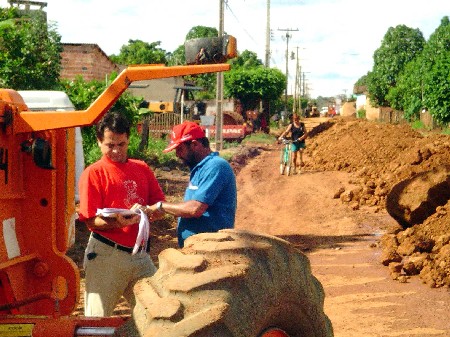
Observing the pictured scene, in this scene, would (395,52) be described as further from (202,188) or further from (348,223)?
(202,188)

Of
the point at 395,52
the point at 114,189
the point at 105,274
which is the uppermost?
the point at 395,52

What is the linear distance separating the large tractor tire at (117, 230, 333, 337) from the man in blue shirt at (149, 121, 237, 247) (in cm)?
Result: 125

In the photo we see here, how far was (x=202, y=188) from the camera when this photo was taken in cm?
524

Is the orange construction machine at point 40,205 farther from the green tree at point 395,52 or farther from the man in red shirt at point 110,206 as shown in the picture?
the green tree at point 395,52

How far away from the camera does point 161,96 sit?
47656mm

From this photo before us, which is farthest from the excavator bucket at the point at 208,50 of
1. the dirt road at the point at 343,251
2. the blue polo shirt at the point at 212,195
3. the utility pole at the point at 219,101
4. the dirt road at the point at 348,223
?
the utility pole at the point at 219,101

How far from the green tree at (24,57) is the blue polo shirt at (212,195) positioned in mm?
8882

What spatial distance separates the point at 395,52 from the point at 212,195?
67.5 m

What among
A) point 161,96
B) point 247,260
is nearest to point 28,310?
point 247,260

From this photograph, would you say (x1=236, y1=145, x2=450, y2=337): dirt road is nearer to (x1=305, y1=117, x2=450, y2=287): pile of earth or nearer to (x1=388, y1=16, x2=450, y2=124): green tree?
(x1=305, y1=117, x2=450, y2=287): pile of earth

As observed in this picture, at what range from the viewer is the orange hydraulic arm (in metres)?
3.81

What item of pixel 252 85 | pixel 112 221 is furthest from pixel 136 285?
pixel 252 85

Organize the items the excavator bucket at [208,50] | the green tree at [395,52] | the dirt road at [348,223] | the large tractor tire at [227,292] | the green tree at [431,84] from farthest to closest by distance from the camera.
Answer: the green tree at [395,52] → the green tree at [431,84] → the dirt road at [348,223] → the excavator bucket at [208,50] → the large tractor tire at [227,292]

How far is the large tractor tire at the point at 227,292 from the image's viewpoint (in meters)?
3.26
